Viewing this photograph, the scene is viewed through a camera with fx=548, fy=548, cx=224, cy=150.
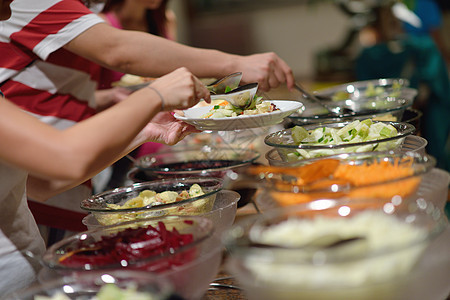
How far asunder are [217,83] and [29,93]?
2.09 feet

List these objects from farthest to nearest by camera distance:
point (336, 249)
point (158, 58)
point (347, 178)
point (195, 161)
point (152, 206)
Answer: point (195, 161) → point (158, 58) → point (152, 206) → point (347, 178) → point (336, 249)

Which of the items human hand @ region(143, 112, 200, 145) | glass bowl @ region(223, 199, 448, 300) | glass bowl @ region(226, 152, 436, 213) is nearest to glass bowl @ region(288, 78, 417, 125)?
human hand @ region(143, 112, 200, 145)

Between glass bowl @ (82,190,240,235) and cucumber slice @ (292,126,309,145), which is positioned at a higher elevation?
cucumber slice @ (292,126,309,145)

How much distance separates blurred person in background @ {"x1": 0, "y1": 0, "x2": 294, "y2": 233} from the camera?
5.04 ft

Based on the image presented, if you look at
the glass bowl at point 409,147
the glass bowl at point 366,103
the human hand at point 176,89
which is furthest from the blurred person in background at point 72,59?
the human hand at point 176,89

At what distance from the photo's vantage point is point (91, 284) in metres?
0.87

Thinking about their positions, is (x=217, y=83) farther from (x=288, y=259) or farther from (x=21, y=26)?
(x=288, y=259)

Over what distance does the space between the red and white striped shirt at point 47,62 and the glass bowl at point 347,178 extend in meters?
0.80

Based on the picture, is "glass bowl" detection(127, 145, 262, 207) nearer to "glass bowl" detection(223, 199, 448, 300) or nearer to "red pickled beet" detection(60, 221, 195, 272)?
"red pickled beet" detection(60, 221, 195, 272)

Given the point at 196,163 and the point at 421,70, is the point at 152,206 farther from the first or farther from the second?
the point at 421,70

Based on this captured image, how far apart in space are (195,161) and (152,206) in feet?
1.96

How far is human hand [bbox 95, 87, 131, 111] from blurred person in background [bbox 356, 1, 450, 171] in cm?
172

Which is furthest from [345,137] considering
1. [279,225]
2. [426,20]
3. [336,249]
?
[426,20]

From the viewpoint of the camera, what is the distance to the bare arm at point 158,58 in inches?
60.7
